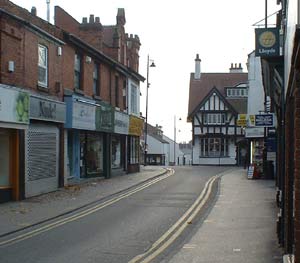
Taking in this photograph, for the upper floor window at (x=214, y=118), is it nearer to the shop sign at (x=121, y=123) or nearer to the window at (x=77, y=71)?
the shop sign at (x=121, y=123)

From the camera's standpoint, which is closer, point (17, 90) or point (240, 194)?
point (17, 90)

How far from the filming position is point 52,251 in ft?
33.5

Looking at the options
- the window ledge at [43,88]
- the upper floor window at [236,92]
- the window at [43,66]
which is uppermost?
the upper floor window at [236,92]

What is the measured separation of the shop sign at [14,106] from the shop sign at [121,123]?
531 inches

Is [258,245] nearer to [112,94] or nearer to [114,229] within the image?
[114,229]

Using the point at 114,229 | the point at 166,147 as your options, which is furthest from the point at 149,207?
the point at 166,147

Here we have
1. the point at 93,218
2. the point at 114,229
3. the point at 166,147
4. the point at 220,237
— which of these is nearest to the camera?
the point at 220,237

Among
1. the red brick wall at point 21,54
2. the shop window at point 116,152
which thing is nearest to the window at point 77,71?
the red brick wall at point 21,54

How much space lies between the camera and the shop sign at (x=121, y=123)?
32.7 m

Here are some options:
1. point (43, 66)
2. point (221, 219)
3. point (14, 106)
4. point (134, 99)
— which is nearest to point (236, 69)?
point (134, 99)

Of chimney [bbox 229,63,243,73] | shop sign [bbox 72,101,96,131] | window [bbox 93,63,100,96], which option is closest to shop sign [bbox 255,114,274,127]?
shop sign [bbox 72,101,96,131]

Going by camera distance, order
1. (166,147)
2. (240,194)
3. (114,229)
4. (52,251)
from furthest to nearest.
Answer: (166,147)
(240,194)
(114,229)
(52,251)

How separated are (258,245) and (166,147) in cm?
8930

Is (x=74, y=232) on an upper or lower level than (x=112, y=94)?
lower
